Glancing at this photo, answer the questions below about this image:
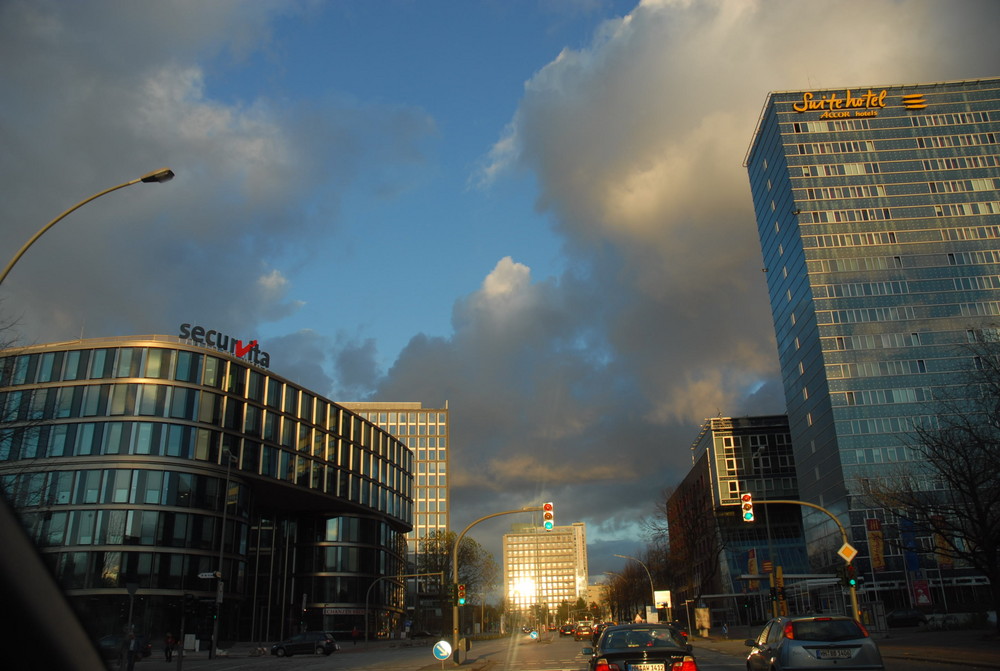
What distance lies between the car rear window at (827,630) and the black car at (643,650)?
2.36 meters

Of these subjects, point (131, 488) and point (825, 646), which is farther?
point (131, 488)

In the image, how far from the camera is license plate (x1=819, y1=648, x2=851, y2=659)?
1291cm

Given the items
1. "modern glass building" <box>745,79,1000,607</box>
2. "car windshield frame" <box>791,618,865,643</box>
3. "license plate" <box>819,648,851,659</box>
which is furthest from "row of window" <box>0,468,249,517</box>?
"modern glass building" <box>745,79,1000,607</box>

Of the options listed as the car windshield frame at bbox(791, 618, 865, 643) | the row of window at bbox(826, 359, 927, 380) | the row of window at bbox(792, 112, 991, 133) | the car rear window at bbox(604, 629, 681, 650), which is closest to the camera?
the car rear window at bbox(604, 629, 681, 650)

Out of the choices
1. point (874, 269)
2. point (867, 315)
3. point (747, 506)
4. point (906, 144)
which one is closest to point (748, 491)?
point (867, 315)

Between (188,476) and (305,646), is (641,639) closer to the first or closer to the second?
(305,646)

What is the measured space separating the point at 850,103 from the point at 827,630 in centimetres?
9653

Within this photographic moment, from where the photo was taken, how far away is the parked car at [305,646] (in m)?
56.7

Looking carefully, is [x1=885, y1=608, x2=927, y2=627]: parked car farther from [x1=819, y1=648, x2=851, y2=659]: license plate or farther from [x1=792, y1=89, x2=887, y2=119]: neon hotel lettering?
[x1=792, y1=89, x2=887, y2=119]: neon hotel lettering

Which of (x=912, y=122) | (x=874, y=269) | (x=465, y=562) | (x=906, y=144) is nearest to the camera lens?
(x=874, y=269)

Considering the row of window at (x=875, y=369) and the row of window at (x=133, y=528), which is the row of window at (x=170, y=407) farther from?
the row of window at (x=875, y=369)

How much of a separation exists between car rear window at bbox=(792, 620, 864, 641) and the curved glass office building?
40925mm

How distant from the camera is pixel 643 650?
11.8 meters

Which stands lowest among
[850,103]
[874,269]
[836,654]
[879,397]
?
[836,654]
